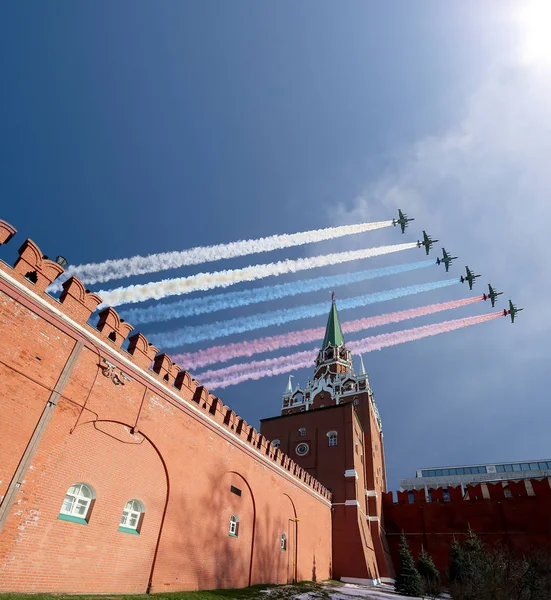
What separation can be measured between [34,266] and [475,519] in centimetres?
3947

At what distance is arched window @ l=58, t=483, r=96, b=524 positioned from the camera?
35.0 ft

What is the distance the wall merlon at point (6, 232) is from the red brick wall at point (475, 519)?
129 ft

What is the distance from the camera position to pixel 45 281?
11266 mm

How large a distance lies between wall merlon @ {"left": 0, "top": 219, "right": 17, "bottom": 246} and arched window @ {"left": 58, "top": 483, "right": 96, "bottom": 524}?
7.04 m

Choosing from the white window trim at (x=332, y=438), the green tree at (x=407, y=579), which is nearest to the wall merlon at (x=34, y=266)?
the green tree at (x=407, y=579)

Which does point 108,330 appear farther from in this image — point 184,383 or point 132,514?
point 132,514

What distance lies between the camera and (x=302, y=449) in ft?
121

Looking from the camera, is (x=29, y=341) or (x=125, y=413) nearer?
(x=29, y=341)

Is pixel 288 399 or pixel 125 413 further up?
pixel 288 399

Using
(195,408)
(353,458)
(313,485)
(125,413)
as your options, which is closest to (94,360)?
(125,413)

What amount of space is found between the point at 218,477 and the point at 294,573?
11482 mm

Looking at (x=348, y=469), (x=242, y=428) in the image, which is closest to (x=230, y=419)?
(x=242, y=428)

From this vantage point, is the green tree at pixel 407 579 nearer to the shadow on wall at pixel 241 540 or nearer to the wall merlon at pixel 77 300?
A: the shadow on wall at pixel 241 540

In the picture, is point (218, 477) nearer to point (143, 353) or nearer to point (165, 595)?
point (165, 595)
